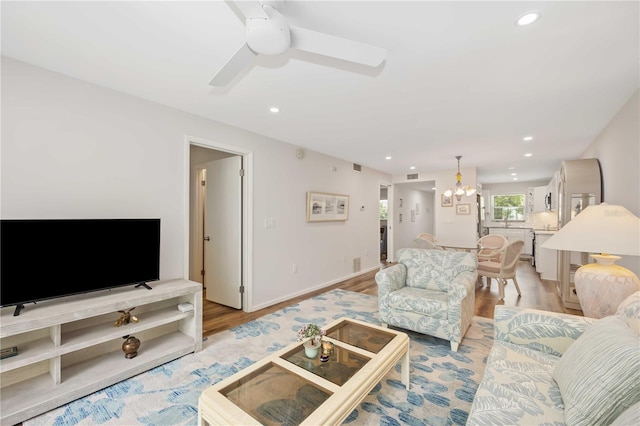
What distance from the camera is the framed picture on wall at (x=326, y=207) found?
14.9ft

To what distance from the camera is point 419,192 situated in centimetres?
944

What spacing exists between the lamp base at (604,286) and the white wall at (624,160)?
2.12ft

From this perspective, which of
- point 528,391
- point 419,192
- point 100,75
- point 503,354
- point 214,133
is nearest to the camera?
point 528,391

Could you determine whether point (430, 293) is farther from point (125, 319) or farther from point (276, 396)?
point (125, 319)

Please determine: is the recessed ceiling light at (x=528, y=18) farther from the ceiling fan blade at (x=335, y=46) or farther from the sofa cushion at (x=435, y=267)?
the sofa cushion at (x=435, y=267)

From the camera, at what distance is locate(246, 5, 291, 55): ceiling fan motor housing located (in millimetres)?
1272

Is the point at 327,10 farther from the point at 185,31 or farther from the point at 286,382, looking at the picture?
the point at 286,382

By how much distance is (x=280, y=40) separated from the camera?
53.2 inches

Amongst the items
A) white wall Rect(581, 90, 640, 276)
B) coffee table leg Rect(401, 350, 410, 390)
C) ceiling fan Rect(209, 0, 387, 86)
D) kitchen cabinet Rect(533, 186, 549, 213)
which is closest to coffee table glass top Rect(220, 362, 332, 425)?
coffee table leg Rect(401, 350, 410, 390)

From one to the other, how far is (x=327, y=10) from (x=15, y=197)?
2512mm

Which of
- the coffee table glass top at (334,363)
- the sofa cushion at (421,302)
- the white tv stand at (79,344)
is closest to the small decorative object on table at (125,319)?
the white tv stand at (79,344)

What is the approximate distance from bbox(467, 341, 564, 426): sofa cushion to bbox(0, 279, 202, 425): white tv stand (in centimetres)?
231

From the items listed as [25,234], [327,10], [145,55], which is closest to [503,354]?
[327,10]

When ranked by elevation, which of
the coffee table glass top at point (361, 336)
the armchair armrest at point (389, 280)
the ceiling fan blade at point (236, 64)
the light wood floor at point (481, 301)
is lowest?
the light wood floor at point (481, 301)
